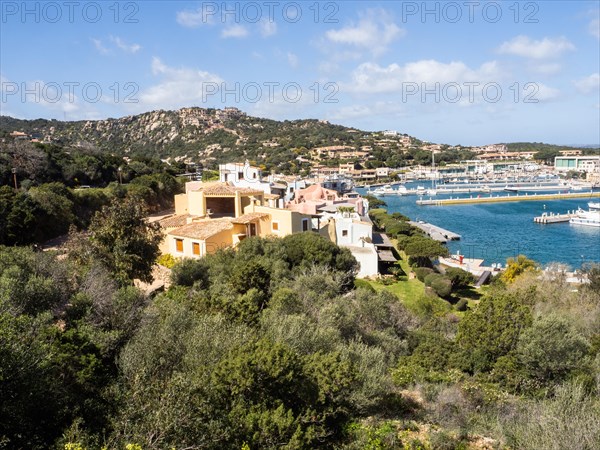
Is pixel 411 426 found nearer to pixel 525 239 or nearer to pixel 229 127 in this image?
pixel 525 239

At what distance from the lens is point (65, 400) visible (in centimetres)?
689

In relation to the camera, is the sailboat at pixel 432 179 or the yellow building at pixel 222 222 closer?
the yellow building at pixel 222 222

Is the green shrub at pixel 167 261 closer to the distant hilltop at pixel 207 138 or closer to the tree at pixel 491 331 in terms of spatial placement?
the tree at pixel 491 331

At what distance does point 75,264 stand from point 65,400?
9012 millimetres

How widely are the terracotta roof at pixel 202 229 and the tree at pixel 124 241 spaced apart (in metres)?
6.07

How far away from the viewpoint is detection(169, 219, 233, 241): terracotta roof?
23078mm

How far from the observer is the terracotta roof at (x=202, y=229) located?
75.7 feet

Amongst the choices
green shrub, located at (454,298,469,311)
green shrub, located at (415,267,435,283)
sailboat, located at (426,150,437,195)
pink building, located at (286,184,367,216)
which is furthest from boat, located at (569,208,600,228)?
green shrub, located at (454,298,469,311)

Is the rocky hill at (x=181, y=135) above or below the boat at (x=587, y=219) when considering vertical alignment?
above

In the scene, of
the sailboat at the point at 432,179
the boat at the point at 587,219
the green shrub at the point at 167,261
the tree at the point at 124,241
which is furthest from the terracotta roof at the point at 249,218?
the sailboat at the point at 432,179

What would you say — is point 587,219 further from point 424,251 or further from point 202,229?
point 202,229

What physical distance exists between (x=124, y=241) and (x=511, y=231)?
2048 inches

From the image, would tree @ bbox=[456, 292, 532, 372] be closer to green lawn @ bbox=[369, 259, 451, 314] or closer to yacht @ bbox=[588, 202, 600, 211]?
green lawn @ bbox=[369, 259, 451, 314]

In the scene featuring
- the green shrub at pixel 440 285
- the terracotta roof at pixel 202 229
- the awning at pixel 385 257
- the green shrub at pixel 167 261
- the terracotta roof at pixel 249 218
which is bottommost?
the green shrub at pixel 440 285
